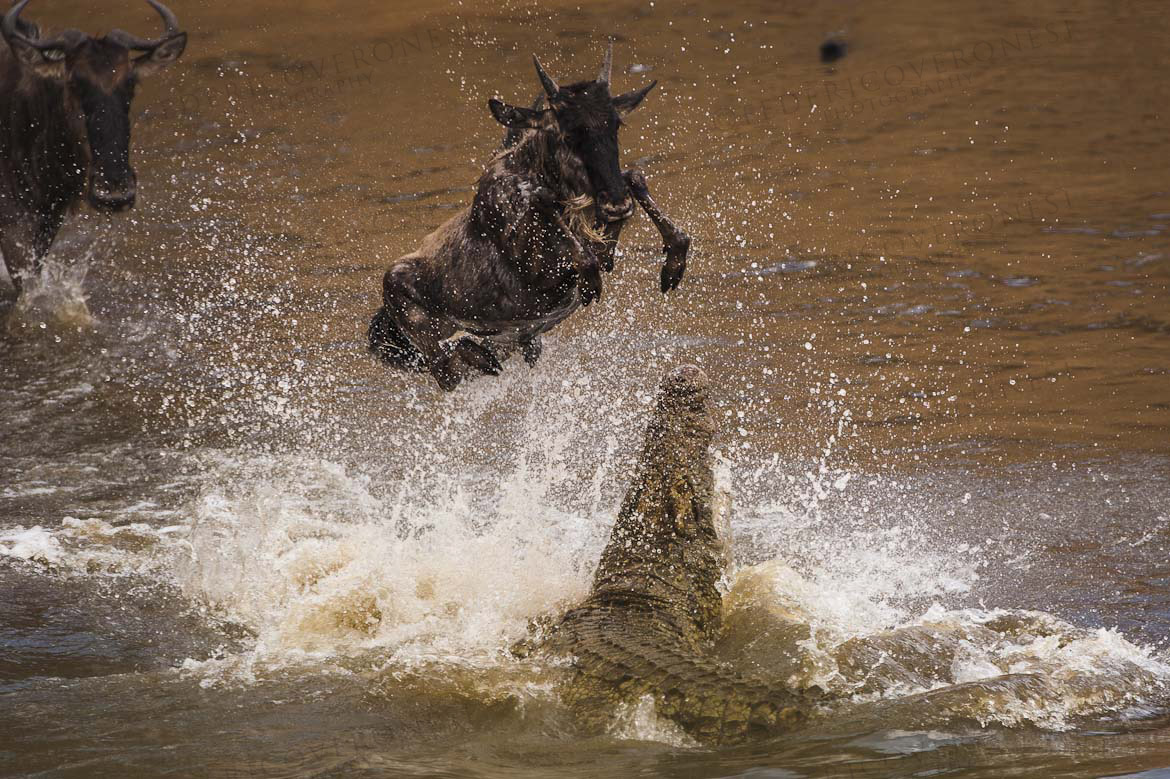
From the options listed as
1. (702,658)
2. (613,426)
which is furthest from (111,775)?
(613,426)

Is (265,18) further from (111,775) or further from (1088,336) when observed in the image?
(111,775)

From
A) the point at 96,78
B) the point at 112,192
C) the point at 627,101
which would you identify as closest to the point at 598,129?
the point at 627,101

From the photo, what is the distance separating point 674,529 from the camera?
18.4 ft

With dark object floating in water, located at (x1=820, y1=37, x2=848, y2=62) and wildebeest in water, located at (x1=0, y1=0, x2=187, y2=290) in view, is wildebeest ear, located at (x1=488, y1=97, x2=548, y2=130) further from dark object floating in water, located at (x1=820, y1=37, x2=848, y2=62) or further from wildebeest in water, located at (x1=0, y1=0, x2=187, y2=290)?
dark object floating in water, located at (x1=820, y1=37, x2=848, y2=62)

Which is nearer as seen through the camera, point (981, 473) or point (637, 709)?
point (637, 709)

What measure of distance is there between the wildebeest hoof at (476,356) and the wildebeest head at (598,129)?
92 cm

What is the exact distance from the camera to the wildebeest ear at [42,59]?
8477 mm

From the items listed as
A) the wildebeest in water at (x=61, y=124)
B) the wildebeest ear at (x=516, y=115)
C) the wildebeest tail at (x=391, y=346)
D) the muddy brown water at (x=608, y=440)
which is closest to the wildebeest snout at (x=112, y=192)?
the wildebeest in water at (x=61, y=124)

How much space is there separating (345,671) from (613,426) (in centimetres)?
322

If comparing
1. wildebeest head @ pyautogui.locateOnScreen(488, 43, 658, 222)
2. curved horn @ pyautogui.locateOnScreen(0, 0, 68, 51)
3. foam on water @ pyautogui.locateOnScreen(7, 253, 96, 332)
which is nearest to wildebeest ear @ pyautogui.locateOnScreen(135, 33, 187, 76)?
curved horn @ pyautogui.locateOnScreen(0, 0, 68, 51)

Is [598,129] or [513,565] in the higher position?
[598,129]

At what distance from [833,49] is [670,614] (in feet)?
46.7

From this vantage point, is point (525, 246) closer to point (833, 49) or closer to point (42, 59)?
point (42, 59)

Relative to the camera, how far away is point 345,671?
4.96m
